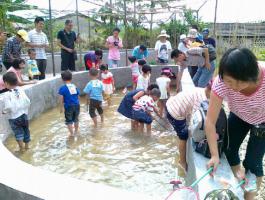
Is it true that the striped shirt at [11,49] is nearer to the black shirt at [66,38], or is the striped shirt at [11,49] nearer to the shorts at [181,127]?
the black shirt at [66,38]

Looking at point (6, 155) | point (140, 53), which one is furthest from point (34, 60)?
point (6, 155)

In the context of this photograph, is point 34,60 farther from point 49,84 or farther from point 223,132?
point 223,132

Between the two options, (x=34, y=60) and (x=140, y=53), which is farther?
(x=140, y=53)

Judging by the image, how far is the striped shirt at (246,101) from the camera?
2809mm

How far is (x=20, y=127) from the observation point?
5.68 meters

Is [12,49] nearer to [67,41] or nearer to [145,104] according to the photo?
[67,41]

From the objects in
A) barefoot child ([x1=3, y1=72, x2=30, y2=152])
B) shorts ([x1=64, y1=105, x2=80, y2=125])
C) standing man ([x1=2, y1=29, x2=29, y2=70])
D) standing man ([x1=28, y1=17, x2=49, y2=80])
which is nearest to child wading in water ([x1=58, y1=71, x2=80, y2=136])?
shorts ([x1=64, y1=105, x2=80, y2=125])

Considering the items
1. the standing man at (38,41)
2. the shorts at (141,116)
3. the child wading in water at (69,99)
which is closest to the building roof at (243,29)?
the standing man at (38,41)

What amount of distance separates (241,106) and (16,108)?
11.9ft

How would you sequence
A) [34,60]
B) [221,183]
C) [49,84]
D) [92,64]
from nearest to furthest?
[221,183] < [49,84] < [34,60] < [92,64]

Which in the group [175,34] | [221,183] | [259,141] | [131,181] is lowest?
[131,181]

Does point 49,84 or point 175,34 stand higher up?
point 175,34

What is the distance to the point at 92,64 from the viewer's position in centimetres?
1073

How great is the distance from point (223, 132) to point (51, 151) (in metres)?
3.26
